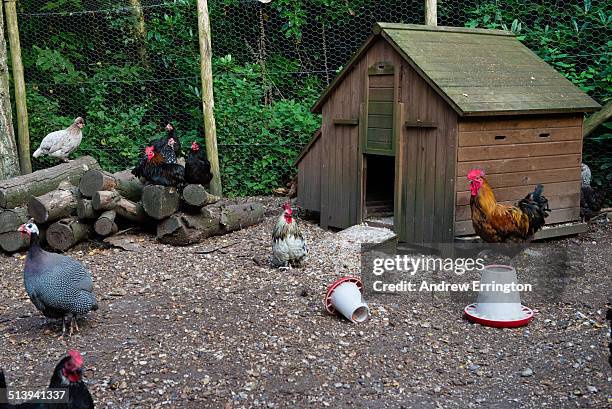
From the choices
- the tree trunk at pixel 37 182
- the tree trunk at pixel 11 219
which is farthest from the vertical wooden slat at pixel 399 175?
the tree trunk at pixel 11 219

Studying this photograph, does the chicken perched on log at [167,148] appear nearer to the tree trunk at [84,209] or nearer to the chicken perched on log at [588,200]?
the tree trunk at [84,209]

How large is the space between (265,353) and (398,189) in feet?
9.07

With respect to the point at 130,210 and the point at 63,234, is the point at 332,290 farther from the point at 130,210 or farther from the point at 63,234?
the point at 63,234

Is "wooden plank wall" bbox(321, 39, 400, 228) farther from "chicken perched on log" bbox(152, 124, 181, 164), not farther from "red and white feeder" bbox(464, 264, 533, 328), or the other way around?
"red and white feeder" bbox(464, 264, 533, 328)

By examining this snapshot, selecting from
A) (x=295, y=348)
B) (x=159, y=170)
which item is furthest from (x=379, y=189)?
(x=295, y=348)

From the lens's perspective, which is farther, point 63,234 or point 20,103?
point 20,103

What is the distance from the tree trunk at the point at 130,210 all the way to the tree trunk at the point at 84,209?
25 centimetres

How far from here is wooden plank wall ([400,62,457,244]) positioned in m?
6.29

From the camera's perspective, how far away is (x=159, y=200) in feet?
23.1

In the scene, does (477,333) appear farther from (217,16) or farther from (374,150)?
(217,16)

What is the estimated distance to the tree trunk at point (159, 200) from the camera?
7.07 metres

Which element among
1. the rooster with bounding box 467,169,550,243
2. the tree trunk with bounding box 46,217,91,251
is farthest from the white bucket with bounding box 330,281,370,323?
the tree trunk with bounding box 46,217,91,251

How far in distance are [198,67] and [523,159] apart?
5.27m

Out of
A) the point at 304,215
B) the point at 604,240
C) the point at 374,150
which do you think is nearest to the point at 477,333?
the point at 374,150
